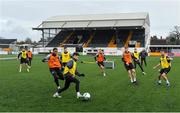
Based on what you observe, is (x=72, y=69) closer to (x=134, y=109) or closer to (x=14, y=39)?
(x=134, y=109)

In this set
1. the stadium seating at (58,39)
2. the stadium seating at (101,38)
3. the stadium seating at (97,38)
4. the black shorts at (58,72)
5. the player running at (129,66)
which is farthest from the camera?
the stadium seating at (58,39)

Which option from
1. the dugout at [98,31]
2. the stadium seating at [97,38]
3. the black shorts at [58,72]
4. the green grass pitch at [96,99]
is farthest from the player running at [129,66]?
the stadium seating at [97,38]

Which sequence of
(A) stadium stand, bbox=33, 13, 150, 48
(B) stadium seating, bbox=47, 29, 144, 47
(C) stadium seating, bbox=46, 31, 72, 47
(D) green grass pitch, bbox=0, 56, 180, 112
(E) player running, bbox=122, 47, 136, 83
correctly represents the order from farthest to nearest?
1. (C) stadium seating, bbox=46, 31, 72, 47
2. (B) stadium seating, bbox=47, 29, 144, 47
3. (A) stadium stand, bbox=33, 13, 150, 48
4. (E) player running, bbox=122, 47, 136, 83
5. (D) green grass pitch, bbox=0, 56, 180, 112

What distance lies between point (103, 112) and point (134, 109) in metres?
1.07

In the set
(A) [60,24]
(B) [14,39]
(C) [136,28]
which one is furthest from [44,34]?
(B) [14,39]

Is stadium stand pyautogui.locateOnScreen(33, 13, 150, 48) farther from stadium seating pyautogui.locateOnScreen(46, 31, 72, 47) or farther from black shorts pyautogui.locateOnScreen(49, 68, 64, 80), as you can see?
black shorts pyautogui.locateOnScreen(49, 68, 64, 80)

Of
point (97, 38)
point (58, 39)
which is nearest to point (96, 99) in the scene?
point (97, 38)

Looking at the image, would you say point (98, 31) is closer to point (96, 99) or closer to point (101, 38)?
point (101, 38)

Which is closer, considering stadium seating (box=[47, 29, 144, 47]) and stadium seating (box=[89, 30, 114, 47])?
stadium seating (box=[47, 29, 144, 47])

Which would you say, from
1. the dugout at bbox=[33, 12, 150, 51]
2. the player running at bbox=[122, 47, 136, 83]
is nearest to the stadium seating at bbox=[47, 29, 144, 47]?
the dugout at bbox=[33, 12, 150, 51]

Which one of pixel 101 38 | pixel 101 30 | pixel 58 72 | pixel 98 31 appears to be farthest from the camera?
pixel 98 31

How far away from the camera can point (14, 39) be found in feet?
439

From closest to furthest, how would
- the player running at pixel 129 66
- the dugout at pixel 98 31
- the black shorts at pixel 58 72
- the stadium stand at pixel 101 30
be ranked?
1. the black shorts at pixel 58 72
2. the player running at pixel 129 66
3. the dugout at pixel 98 31
4. the stadium stand at pixel 101 30

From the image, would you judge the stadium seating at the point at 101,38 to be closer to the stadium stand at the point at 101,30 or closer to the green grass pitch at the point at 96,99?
the stadium stand at the point at 101,30
